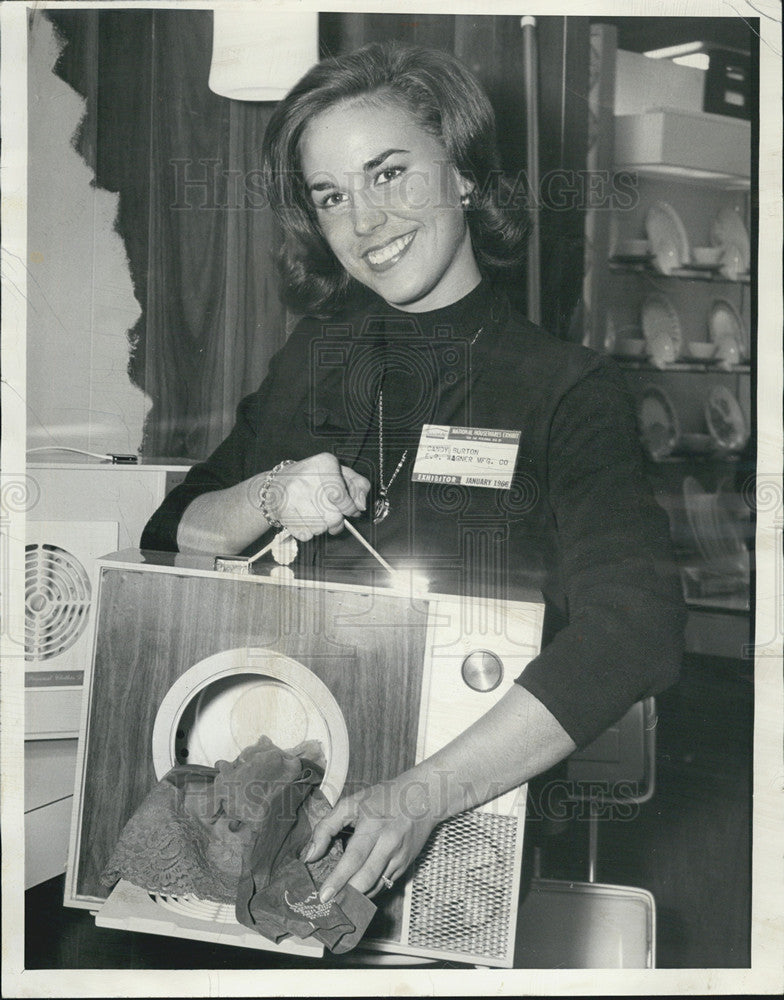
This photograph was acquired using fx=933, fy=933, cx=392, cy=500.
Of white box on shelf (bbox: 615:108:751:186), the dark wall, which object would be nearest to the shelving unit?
white box on shelf (bbox: 615:108:751:186)

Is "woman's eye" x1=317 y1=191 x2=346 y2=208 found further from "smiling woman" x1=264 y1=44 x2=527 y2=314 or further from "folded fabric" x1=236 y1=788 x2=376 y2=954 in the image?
"folded fabric" x1=236 y1=788 x2=376 y2=954

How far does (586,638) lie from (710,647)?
28 cm

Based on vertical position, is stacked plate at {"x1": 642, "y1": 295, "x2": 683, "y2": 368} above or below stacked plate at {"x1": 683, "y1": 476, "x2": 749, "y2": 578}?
above

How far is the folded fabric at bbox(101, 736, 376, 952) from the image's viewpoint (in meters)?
1.37

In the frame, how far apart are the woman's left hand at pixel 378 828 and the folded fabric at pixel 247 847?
0.07 ft

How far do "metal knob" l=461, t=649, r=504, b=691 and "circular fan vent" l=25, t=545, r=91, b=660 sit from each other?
624 millimetres

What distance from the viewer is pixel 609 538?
1.47m

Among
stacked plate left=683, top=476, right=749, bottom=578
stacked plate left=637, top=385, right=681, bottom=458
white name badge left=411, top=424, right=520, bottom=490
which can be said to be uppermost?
stacked plate left=637, top=385, right=681, bottom=458

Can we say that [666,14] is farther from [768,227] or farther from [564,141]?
[768,227]

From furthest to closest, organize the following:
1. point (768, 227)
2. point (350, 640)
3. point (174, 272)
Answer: point (768, 227) → point (174, 272) → point (350, 640)

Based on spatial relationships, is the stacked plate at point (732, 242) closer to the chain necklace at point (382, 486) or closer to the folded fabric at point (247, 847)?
the chain necklace at point (382, 486)

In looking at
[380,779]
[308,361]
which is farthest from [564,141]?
[380,779]

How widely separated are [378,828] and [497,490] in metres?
0.55

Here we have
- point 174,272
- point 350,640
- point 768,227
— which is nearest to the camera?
point 350,640
